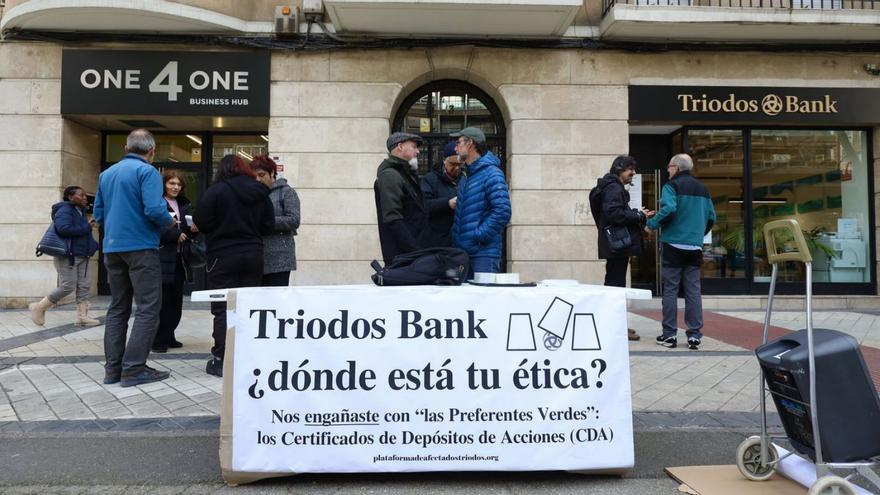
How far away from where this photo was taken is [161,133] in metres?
10.1

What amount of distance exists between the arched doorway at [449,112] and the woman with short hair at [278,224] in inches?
199

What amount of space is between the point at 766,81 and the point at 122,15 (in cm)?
1052

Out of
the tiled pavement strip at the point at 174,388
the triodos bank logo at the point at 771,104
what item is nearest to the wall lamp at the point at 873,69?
the triodos bank logo at the point at 771,104

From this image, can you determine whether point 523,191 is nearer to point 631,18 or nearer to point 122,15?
point 631,18

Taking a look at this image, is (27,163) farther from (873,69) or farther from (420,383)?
(873,69)

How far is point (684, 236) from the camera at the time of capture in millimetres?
5672

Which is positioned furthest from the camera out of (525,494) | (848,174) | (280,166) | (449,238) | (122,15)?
(848,174)

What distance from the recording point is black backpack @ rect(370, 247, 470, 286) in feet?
9.58

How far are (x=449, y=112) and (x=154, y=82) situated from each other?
16.1ft

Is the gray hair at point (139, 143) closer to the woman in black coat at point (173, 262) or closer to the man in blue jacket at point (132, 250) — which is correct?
the man in blue jacket at point (132, 250)

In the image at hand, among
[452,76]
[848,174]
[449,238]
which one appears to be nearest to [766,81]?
[848,174]

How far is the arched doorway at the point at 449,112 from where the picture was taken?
31.8 feet

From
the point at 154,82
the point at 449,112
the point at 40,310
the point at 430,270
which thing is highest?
the point at 154,82

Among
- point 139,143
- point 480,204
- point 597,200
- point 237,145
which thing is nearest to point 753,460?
point 480,204
